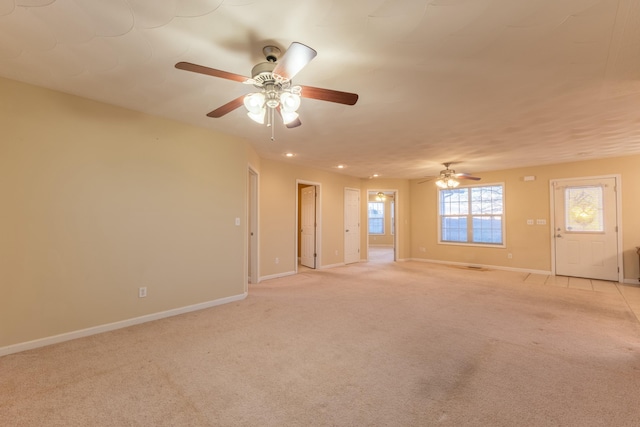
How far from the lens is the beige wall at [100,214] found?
105 inches

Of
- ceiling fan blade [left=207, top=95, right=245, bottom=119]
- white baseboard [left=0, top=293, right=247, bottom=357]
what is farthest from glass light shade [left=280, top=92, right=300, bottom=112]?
white baseboard [left=0, top=293, right=247, bottom=357]

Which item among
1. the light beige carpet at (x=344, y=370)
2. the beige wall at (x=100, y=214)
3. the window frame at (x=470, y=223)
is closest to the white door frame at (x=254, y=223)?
the beige wall at (x=100, y=214)

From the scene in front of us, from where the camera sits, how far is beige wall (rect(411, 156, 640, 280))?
5.46 meters

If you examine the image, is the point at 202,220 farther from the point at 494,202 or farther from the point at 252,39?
the point at 494,202

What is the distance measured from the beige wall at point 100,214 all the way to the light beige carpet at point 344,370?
387 millimetres

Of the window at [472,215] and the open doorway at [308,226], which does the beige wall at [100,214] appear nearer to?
the open doorway at [308,226]

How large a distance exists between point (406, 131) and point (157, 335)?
403 cm

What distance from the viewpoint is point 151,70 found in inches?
95.3

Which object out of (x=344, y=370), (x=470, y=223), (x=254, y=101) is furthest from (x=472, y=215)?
(x=254, y=101)

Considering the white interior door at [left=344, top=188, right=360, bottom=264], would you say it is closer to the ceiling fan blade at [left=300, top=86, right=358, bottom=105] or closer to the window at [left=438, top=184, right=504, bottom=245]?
the window at [left=438, top=184, right=504, bottom=245]

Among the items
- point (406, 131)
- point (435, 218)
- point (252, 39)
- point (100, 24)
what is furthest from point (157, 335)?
point (435, 218)

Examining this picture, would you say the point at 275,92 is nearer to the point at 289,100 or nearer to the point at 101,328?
the point at 289,100

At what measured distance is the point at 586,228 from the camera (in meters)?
5.88

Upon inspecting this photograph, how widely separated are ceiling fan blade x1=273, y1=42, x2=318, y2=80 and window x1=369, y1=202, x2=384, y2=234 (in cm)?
1098
